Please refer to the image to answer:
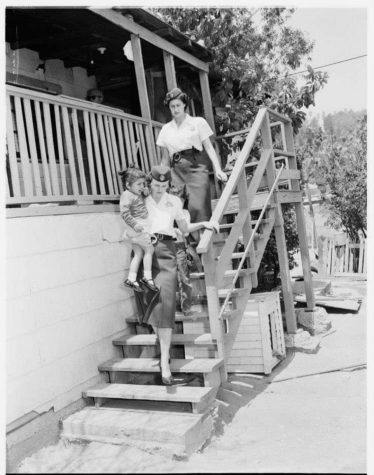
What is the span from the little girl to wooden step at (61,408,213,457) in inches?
39.6

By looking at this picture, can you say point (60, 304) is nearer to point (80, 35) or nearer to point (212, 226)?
point (212, 226)

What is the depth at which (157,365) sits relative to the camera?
3879 millimetres

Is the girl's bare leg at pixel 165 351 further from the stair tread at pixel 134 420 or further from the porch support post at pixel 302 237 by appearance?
the porch support post at pixel 302 237

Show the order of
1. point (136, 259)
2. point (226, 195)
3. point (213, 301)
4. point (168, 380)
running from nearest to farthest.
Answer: point (168, 380), point (136, 259), point (213, 301), point (226, 195)

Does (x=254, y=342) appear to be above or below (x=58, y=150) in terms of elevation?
below

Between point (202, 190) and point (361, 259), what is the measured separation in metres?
10.7

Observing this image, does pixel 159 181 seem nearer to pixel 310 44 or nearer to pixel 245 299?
pixel 245 299

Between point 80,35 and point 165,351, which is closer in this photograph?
point 165,351

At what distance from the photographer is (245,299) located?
464 cm

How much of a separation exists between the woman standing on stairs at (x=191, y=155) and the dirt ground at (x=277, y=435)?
1919mm

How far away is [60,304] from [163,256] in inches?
37.7

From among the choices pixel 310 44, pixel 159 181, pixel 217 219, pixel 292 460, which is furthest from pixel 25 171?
pixel 310 44

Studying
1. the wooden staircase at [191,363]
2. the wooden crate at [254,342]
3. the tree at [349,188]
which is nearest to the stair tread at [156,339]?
the wooden staircase at [191,363]

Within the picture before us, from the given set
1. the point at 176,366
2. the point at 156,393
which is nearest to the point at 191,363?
the point at 176,366
